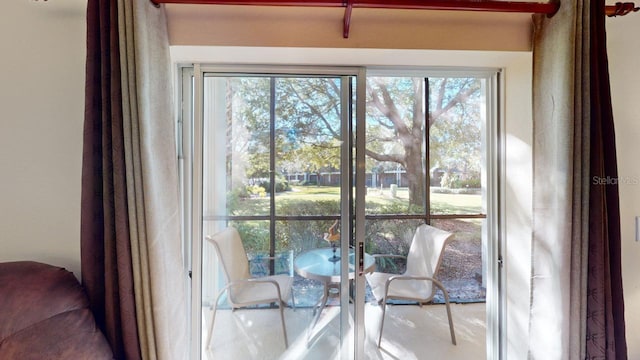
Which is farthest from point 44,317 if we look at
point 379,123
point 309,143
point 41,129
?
point 379,123

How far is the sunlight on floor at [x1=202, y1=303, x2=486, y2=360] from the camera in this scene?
1537 mm

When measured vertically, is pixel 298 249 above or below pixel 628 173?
below

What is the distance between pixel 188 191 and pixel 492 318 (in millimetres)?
1916

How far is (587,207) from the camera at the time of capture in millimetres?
1073

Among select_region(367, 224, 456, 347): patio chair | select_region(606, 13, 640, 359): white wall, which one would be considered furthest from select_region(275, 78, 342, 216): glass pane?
select_region(606, 13, 640, 359): white wall

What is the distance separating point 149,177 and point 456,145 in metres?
1.65

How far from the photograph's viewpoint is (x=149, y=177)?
1012mm

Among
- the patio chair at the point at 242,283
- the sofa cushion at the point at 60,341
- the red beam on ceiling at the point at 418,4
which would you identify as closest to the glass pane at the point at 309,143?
the patio chair at the point at 242,283

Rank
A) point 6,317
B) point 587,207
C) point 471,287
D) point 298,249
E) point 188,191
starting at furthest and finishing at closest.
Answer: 1. point 471,287
2. point 298,249
3. point 188,191
4. point 587,207
5. point 6,317

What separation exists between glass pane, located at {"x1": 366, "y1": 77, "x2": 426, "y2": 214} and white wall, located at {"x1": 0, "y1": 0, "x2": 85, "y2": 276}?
145 centimetres

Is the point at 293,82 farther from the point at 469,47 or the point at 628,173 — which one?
the point at 628,173

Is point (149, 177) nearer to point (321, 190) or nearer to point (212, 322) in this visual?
point (321, 190)

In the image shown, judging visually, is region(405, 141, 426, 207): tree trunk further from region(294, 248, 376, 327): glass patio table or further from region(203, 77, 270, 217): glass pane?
region(203, 77, 270, 217): glass pane

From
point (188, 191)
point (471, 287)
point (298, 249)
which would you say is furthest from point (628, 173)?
point (188, 191)
